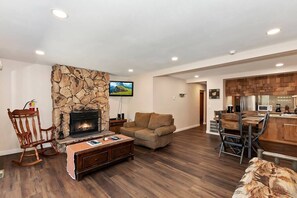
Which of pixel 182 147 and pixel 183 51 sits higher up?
pixel 183 51

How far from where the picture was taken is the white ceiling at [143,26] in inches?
61.5

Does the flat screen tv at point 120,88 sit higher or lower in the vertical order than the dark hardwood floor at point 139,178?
higher

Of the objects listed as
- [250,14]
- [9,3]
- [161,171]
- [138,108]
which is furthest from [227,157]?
[9,3]

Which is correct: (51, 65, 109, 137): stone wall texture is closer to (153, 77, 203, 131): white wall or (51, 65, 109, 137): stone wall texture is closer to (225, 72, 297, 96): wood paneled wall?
(153, 77, 203, 131): white wall

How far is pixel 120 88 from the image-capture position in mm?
5676

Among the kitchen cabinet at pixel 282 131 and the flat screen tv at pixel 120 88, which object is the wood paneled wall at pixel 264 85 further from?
the flat screen tv at pixel 120 88

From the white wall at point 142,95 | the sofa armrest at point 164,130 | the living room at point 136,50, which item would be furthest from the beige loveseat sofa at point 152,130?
the white wall at point 142,95

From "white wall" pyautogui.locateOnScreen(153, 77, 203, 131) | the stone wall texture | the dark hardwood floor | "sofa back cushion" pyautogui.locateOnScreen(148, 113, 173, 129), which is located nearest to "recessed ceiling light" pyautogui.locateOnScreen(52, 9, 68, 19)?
the dark hardwood floor

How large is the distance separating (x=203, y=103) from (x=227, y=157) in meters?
5.19

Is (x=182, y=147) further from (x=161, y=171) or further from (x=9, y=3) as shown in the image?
(x=9, y=3)

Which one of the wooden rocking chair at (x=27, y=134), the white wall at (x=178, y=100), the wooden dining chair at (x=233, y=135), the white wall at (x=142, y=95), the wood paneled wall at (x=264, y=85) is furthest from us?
the white wall at (x=178, y=100)

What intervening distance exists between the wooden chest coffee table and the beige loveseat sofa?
0.77 m

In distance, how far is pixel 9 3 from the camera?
1.52 meters

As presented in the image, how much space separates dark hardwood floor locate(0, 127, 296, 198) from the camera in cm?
215
